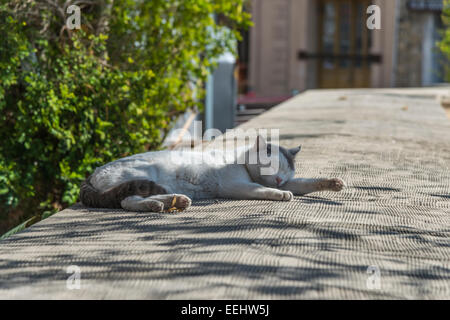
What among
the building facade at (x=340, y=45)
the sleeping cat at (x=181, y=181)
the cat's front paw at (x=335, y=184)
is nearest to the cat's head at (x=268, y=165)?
the sleeping cat at (x=181, y=181)

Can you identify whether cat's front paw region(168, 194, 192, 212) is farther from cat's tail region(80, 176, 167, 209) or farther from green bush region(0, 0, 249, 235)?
green bush region(0, 0, 249, 235)

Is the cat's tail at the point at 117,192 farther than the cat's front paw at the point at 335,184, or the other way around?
the cat's front paw at the point at 335,184

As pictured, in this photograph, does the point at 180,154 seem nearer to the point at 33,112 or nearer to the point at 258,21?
the point at 33,112

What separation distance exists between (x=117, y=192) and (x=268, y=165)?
2.51 ft

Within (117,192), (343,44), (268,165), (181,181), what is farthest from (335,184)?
(343,44)

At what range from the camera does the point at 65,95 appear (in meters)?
4.82

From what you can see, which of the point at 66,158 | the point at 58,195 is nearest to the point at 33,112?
the point at 66,158

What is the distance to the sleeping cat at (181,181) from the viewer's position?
10.6ft

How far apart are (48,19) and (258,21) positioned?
14.5 m

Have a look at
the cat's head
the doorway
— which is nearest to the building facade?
the doorway

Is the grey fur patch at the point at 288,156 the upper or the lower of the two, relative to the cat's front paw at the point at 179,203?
upper

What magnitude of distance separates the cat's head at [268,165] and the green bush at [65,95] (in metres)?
1.90

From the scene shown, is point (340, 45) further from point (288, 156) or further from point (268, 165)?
point (268, 165)

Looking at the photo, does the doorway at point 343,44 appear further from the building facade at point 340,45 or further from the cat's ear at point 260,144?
the cat's ear at point 260,144
